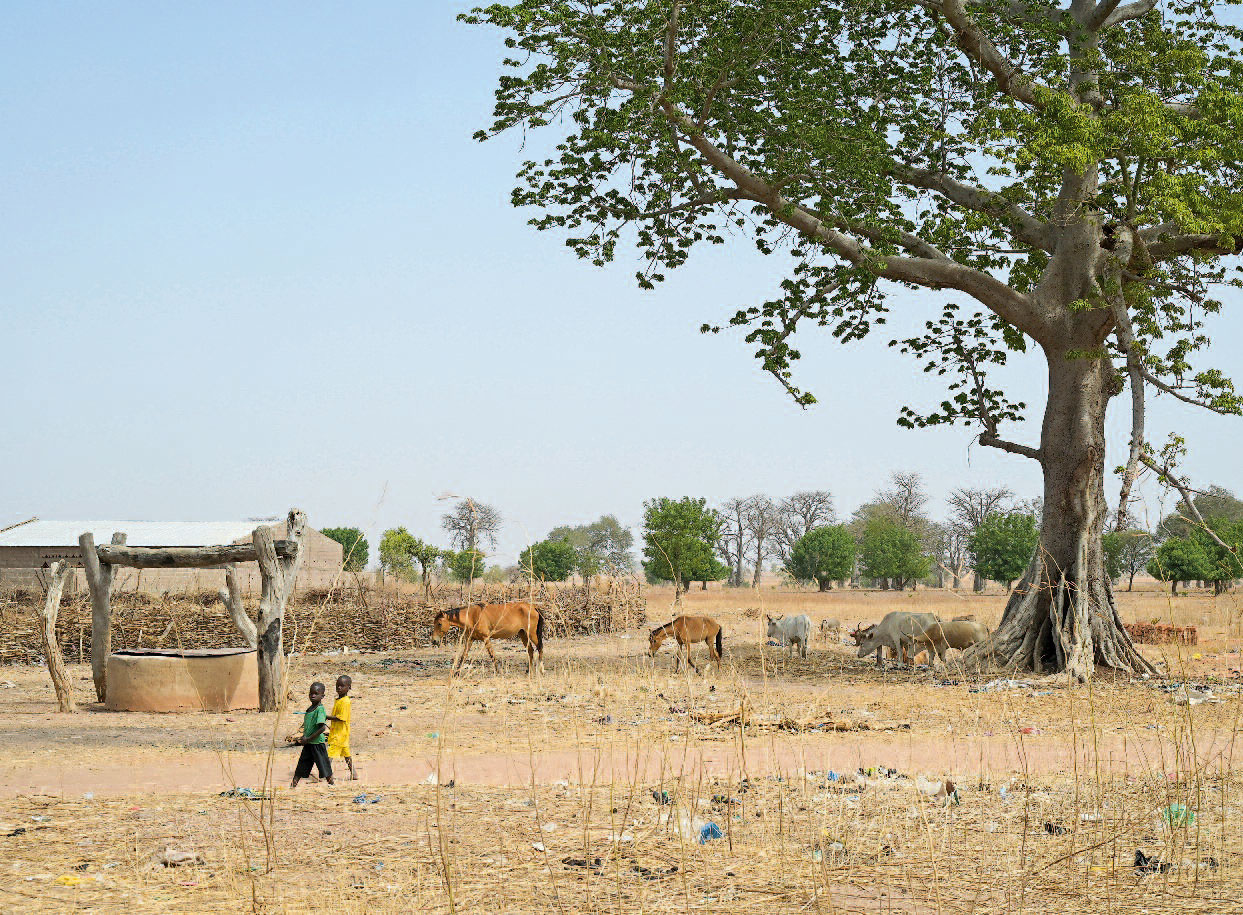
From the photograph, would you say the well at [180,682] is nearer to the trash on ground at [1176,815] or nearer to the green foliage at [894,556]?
the trash on ground at [1176,815]

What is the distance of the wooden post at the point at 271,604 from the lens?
47.4 feet

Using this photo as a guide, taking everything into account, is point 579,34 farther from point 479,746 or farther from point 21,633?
point 21,633

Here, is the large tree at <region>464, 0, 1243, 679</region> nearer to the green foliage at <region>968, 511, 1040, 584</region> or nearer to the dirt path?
the dirt path

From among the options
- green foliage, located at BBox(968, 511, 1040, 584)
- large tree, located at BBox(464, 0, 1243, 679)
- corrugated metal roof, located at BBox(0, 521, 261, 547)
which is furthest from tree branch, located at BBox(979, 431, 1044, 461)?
green foliage, located at BBox(968, 511, 1040, 584)

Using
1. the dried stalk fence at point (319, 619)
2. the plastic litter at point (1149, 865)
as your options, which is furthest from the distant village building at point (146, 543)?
the plastic litter at point (1149, 865)

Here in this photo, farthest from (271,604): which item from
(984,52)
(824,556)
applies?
(824,556)

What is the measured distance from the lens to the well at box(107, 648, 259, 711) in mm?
14906

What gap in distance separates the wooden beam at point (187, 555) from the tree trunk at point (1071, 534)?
10.9 metres

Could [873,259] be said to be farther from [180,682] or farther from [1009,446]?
[180,682]

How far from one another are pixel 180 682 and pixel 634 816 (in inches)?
374

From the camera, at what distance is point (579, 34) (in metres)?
16.9

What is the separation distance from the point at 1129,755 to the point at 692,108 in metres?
11.3

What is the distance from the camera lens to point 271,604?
14.5 metres

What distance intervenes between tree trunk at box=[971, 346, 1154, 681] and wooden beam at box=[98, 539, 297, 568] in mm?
10879
